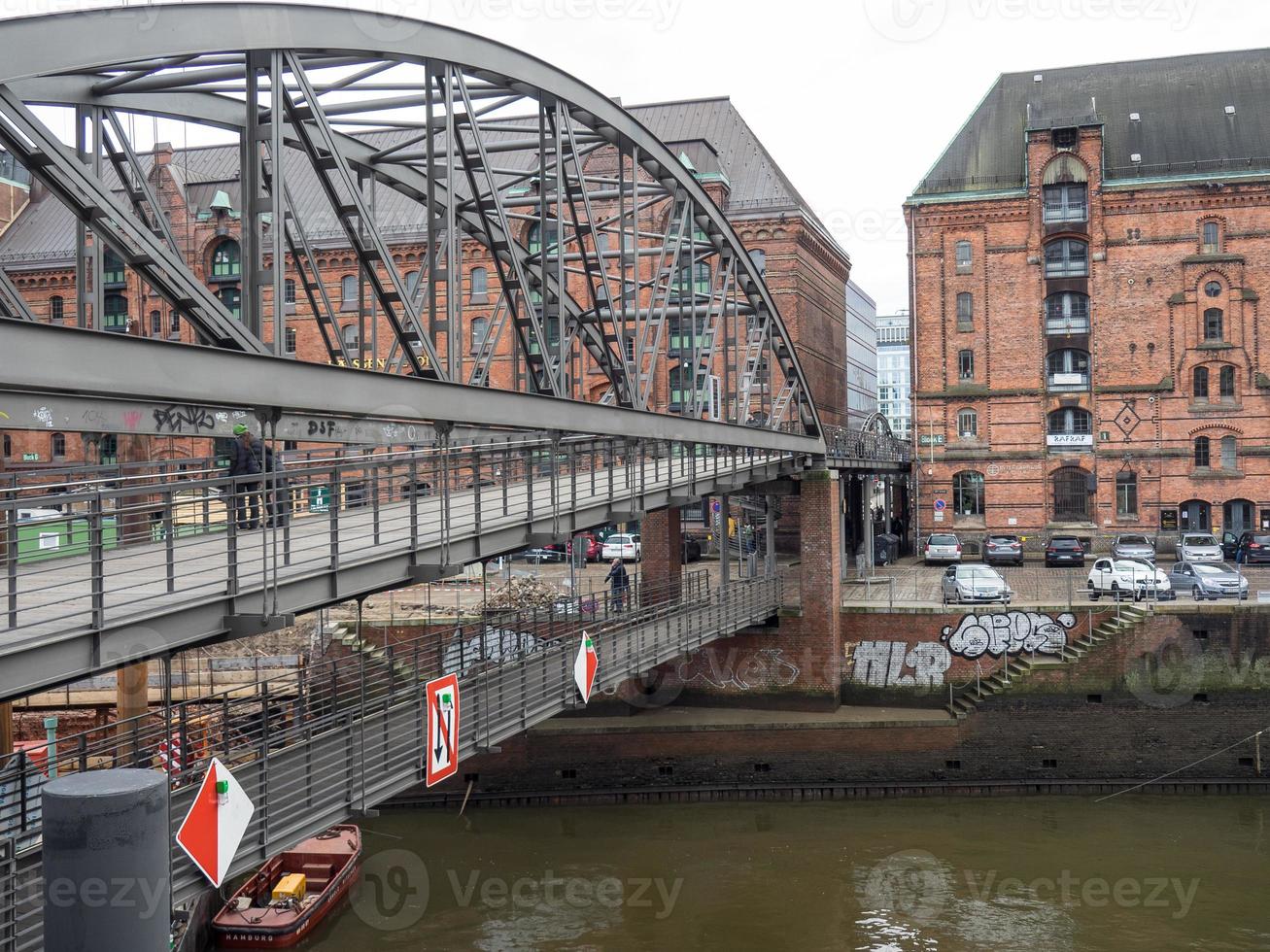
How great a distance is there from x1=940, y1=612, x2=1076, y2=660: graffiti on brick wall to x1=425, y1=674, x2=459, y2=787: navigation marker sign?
16914mm

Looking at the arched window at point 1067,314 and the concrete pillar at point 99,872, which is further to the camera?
the arched window at point 1067,314

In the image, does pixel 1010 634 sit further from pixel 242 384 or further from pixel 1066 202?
pixel 242 384

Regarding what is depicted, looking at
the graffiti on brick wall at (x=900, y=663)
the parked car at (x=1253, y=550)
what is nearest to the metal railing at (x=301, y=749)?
the graffiti on brick wall at (x=900, y=663)

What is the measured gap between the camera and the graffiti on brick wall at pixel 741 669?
28.6 meters

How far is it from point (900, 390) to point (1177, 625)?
11781cm

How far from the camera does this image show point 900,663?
2881 centimetres

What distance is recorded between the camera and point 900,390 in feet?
469

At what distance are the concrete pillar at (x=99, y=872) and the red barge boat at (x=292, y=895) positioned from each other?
12682mm

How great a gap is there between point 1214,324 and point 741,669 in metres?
25.5

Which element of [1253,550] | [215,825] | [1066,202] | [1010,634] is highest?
[1066,202]

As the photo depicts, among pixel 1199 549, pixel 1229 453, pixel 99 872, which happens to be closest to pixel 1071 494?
pixel 1229 453

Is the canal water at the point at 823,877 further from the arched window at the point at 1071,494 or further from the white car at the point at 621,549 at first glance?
the arched window at the point at 1071,494

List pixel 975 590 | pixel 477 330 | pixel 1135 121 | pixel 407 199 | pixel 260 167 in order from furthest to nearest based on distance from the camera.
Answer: pixel 407 199, pixel 477 330, pixel 1135 121, pixel 975 590, pixel 260 167

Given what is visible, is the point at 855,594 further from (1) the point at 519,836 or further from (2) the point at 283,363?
(2) the point at 283,363
